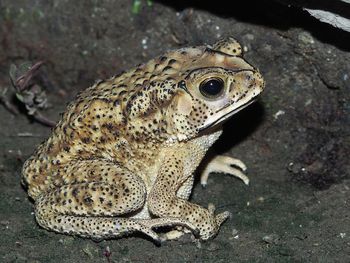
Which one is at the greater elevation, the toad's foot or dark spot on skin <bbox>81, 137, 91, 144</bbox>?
dark spot on skin <bbox>81, 137, 91, 144</bbox>

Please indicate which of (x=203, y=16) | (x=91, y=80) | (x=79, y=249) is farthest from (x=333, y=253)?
(x=91, y=80)

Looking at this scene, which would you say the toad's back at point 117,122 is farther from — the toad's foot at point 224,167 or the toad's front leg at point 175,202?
the toad's foot at point 224,167

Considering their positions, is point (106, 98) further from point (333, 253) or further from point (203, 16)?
point (333, 253)

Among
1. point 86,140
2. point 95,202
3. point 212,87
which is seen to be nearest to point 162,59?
point 212,87

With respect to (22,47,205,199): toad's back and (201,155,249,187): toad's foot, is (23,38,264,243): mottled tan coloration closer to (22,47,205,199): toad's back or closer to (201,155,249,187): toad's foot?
(22,47,205,199): toad's back

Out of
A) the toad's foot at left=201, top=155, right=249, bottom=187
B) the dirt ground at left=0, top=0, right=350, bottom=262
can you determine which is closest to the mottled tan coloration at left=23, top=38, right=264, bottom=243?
the dirt ground at left=0, top=0, right=350, bottom=262

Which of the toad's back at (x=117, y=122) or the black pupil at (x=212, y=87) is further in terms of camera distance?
the toad's back at (x=117, y=122)

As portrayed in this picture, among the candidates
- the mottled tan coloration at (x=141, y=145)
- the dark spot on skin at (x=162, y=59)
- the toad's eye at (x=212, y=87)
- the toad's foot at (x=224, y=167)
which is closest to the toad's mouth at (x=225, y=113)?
the mottled tan coloration at (x=141, y=145)
